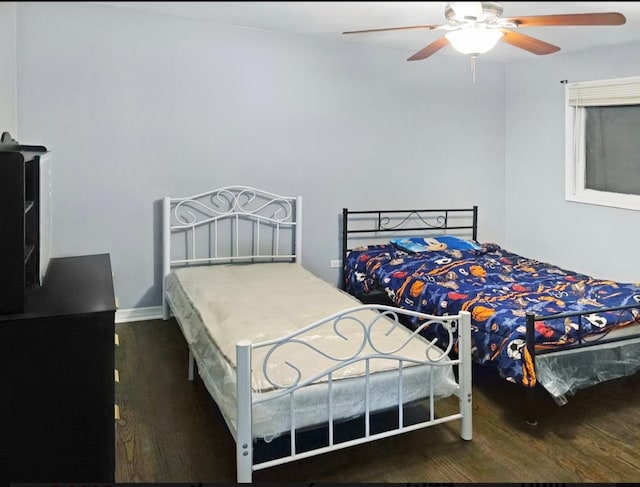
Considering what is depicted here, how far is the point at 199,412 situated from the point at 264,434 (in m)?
0.74

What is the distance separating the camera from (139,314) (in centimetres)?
383

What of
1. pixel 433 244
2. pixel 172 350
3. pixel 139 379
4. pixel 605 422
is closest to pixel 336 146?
pixel 433 244

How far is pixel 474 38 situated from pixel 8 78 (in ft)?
8.10

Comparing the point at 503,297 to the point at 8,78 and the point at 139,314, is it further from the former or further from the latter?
the point at 8,78

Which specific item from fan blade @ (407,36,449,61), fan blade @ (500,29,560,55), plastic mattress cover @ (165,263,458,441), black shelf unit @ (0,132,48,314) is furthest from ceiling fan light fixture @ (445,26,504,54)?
black shelf unit @ (0,132,48,314)

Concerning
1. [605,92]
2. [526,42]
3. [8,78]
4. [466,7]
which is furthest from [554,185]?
[466,7]

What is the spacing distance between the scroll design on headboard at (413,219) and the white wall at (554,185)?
0.72 meters

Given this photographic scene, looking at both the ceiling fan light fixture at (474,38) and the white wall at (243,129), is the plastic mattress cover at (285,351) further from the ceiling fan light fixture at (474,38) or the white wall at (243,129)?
the ceiling fan light fixture at (474,38)

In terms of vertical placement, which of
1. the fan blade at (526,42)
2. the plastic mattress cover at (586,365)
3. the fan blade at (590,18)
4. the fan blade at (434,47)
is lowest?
the plastic mattress cover at (586,365)

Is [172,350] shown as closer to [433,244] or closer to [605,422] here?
[433,244]

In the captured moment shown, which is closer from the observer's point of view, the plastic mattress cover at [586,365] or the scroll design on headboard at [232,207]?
the plastic mattress cover at [586,365]

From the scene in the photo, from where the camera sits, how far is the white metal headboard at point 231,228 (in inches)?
150

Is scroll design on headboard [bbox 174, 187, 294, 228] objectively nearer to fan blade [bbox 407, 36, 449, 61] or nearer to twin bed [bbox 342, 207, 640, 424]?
twin bed [bbox 342, 207, 640, 424]

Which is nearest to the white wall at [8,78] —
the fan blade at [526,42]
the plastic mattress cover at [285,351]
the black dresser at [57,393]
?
the plastic mattress cover at [285,351]
